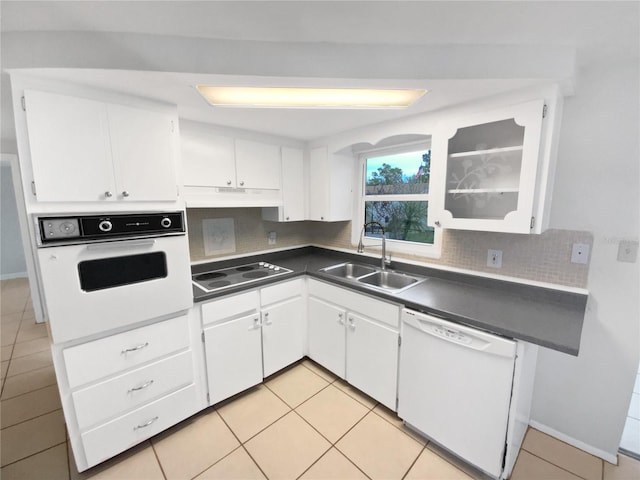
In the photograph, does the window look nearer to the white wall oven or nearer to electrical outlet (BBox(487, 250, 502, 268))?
electrical outlet (BBox(487, 250, 502, 268))

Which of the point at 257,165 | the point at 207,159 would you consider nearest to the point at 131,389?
the point at 207,159

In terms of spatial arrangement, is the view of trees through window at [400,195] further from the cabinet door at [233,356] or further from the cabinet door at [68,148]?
the cabinet door at [68,148]

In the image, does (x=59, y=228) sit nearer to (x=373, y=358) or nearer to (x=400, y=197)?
(x=373, y=358)

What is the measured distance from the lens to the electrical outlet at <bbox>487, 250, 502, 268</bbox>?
1.72 metres

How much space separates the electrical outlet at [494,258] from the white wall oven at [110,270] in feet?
6.40

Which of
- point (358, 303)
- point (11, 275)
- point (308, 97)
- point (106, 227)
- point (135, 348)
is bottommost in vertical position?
point (11, 275)

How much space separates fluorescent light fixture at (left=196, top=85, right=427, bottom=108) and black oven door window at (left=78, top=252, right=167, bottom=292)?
3.13 feet

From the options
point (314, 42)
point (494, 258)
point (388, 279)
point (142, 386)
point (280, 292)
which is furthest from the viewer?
point (388, 279)

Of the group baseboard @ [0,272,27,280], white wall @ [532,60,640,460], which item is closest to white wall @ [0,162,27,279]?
baseboard @ [0,272,27,280]

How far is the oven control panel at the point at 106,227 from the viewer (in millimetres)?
1188

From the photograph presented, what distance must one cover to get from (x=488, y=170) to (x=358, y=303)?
1170 millimetres

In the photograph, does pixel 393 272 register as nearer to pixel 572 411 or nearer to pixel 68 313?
pixel 572 411

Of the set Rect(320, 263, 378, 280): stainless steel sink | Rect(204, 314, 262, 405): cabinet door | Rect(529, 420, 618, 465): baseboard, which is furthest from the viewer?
Rect(320, 263, 378, 280): stainless steel sink

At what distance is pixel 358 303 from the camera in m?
1.87
